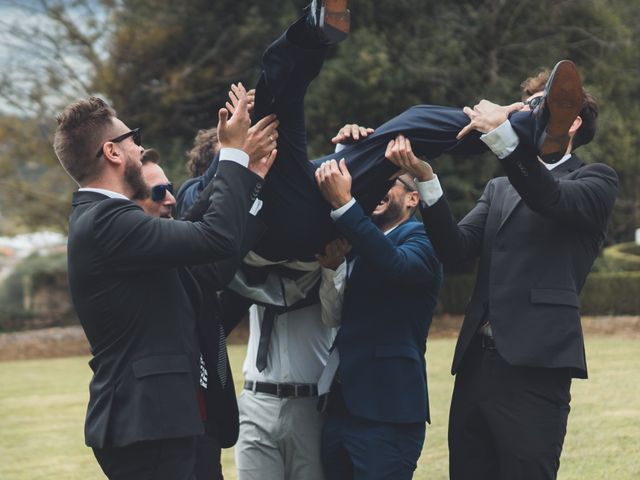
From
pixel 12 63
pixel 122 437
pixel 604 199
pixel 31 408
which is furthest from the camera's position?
pixel 12 63

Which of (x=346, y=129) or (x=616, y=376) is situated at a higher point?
(x=346, y=129)

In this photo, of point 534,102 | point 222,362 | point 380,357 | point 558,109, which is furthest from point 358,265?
point 558,109

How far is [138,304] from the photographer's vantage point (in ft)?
11.7

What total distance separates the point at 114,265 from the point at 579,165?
7.46 feet

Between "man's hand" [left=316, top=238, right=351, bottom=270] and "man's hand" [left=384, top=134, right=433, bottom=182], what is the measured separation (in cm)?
50

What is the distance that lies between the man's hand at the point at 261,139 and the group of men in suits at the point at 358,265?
10 mm

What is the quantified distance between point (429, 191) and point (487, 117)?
0.48 metres

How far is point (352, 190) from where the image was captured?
Answer: 429cm

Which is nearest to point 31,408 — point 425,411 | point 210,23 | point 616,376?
point 616,376

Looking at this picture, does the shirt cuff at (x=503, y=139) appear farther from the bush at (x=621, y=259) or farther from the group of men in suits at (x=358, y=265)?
the bush at (x=621, y=259)

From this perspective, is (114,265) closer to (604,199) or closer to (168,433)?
(168,433)

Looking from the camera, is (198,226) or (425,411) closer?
(198,226)

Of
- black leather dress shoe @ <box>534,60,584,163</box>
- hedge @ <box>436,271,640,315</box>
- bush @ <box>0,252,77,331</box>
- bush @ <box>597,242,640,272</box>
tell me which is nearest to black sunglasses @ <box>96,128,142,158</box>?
black leather dress shoe @ <box>534,60,584,163</box>

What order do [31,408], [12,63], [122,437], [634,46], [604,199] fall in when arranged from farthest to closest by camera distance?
[634,46], [12,63], [31,408], [604,199], [122,437]
